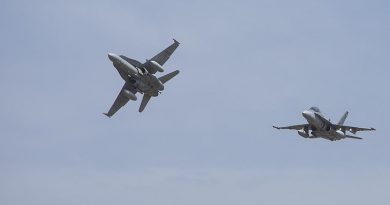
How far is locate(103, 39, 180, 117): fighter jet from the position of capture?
368 feet

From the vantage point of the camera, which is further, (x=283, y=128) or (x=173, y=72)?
(x=283, y=128)

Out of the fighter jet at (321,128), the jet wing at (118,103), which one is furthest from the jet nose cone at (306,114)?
the jet wing at (118,103)

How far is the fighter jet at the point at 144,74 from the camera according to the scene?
368 feet

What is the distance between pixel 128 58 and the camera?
11319cm

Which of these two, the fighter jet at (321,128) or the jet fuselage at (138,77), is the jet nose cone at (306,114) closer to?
the fighter jet at (321,128)

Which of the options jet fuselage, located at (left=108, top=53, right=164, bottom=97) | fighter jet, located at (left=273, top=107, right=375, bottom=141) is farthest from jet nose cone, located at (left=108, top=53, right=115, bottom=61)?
fighter jet, located at (left=273, top=107, right=375, bottom=141)

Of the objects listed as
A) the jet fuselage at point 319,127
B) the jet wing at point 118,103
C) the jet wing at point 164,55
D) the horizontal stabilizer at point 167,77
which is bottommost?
the jet fuselage at point 319,127

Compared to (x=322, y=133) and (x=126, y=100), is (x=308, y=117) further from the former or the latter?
(x=126, y=100)

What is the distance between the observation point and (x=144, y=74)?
114 meters

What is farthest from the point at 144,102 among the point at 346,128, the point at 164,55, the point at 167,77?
the point at 346,128

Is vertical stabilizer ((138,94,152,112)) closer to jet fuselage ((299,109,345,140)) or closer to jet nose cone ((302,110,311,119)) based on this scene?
jet nose cone ((302,110,311,119))

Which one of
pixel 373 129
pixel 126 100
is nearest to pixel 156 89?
pixel 126 100

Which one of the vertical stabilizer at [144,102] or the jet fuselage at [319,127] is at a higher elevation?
the vertical stabilizer at [144,102]

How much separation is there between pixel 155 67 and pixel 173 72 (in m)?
2.74
